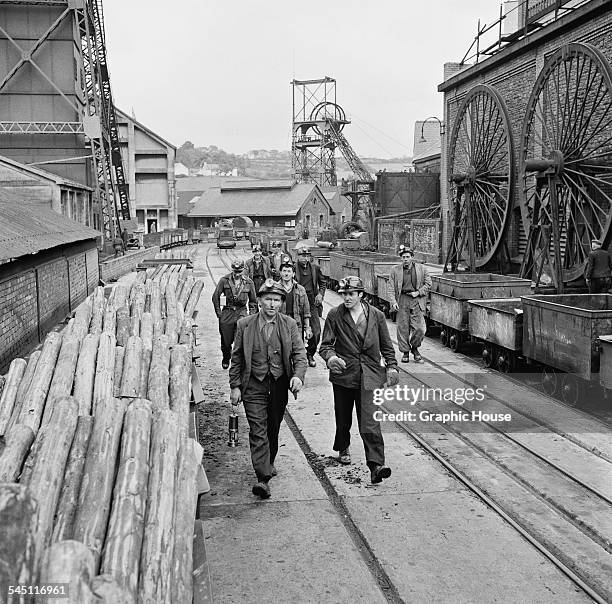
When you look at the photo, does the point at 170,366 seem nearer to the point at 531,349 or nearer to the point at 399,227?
the point at 531,349

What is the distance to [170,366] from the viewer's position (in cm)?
746

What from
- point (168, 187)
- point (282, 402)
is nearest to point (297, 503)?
point (282, 402)

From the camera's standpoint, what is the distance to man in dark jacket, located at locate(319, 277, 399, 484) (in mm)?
7453

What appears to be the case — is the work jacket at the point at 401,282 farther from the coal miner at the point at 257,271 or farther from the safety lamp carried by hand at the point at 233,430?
the safety lamp carried by hand at the point at 233,430

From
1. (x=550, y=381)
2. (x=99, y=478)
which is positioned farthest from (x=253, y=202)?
(x=99, y=478)

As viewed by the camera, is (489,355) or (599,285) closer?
(489,355)

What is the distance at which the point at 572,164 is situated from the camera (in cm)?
1816

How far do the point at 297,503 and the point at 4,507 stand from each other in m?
4.16

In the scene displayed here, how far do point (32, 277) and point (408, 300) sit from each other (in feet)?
20.1

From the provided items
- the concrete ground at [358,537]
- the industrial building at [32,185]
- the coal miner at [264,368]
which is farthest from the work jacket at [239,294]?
the industrial building at [32,185]

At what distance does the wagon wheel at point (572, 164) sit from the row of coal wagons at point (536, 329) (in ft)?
8.20

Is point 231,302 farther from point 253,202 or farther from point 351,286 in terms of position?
point 253,202

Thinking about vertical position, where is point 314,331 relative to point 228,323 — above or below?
below

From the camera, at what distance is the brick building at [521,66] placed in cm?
1981
